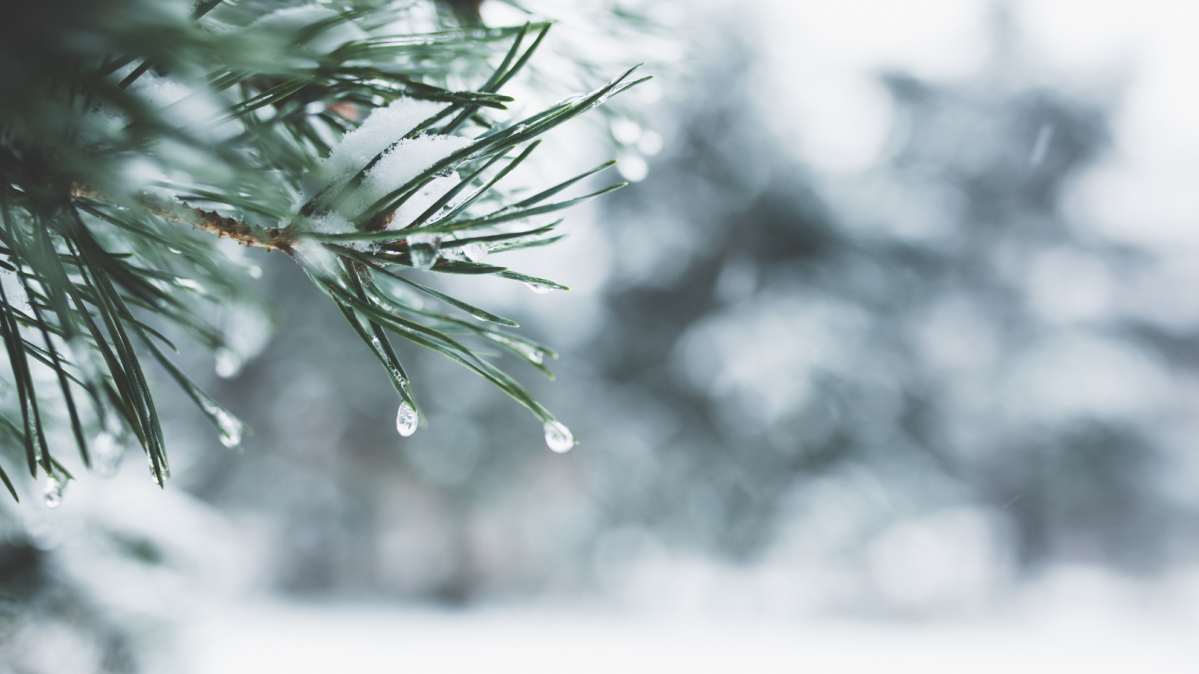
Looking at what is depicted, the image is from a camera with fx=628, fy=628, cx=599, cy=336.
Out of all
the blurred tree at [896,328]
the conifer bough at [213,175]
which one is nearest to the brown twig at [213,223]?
the conifer bough at [213,175]

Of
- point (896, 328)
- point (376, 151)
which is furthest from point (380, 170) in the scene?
point (896, 328)

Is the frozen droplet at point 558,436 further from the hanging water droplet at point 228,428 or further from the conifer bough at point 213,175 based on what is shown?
the hanging water droplet at point 228,428

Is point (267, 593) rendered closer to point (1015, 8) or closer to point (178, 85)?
point (178, 85)

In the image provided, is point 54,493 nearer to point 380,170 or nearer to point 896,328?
point 380,170

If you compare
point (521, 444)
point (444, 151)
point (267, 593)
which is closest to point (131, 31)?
point (444, 151)

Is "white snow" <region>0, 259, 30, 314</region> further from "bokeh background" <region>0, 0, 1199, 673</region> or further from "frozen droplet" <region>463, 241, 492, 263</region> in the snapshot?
"bokeh background" <region>0, 0, 1199, 673</region>
